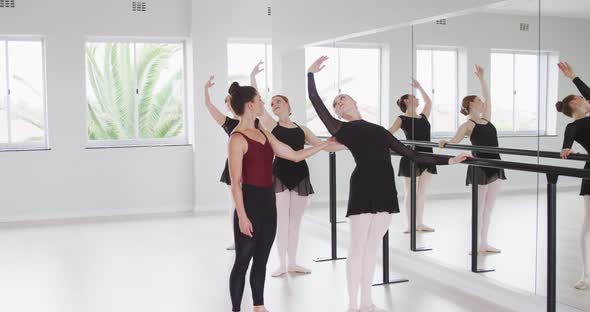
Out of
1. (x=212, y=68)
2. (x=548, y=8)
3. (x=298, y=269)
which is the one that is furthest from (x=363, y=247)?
(x=212, y=68)

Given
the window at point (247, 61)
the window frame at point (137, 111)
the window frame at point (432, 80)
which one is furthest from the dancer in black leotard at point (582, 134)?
the window frame at point (137, 111)

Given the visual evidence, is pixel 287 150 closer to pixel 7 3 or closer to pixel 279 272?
pixel 279 272

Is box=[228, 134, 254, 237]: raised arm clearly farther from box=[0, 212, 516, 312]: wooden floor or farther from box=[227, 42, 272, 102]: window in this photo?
box=[227, 42, 272, 102]: window

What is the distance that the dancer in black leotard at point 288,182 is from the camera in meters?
5.20

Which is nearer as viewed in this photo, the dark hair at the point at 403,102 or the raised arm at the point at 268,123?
the raised arm at the point at 268,123

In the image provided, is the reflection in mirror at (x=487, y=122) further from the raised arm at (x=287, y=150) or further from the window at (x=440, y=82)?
the raised arm at (x=287, y=150)

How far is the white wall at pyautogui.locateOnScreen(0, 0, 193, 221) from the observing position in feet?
28.0

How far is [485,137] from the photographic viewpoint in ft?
15.3

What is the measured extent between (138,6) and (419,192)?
5.21 metres

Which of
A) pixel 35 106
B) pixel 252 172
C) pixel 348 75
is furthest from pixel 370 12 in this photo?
pixel 35 106

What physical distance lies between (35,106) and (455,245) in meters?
6.12

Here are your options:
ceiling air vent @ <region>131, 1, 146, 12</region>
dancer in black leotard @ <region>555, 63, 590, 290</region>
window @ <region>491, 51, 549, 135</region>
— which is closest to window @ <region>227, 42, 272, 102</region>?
ceiling air vent @ <region>131, 1, 146, 12</region>

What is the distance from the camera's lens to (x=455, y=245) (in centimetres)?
507

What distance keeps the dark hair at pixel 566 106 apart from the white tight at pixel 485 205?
812mm
